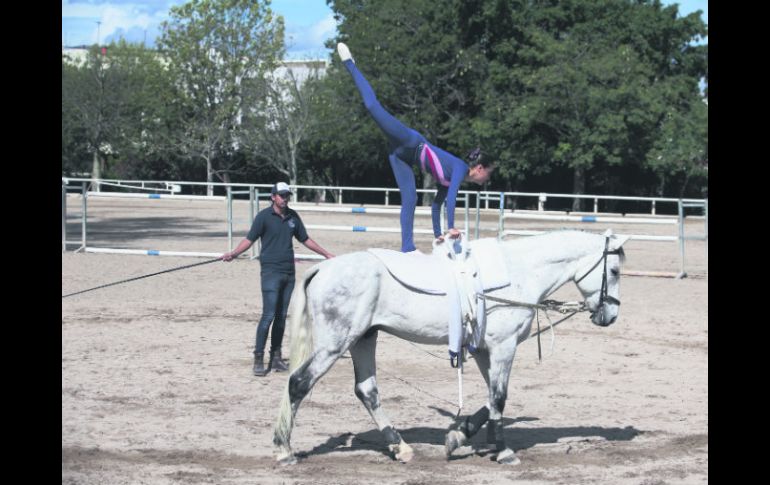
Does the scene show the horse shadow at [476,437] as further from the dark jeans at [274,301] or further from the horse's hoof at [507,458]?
the dark jeans at [274,301]

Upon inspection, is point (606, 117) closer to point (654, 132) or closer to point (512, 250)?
point (654, 132)

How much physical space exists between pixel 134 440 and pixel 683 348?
6.77m

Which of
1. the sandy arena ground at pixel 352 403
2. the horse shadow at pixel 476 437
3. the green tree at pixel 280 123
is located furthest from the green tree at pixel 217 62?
the horse shadow at pixel 476 437

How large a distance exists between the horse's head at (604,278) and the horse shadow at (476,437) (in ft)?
3.14

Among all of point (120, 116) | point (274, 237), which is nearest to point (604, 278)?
point (274, 237)

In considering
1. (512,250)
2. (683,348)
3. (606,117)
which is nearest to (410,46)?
(606,117)

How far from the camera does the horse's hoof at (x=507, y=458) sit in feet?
23.0

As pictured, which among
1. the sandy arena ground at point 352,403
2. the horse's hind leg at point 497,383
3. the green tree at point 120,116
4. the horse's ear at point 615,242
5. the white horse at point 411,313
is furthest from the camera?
the green tree at point 120,116

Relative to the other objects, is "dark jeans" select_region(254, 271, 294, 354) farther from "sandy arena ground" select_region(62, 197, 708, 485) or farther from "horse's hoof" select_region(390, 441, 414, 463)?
"horse's hoof" select_region(390, 441, 414, 463)

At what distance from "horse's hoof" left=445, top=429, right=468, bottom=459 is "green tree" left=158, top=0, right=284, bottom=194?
143 ft

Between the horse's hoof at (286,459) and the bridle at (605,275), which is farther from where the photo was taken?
the bridle at (605,275)

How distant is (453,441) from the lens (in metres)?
Result: 7.08

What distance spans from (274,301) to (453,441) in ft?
10.6

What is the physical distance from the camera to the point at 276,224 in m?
9.77
